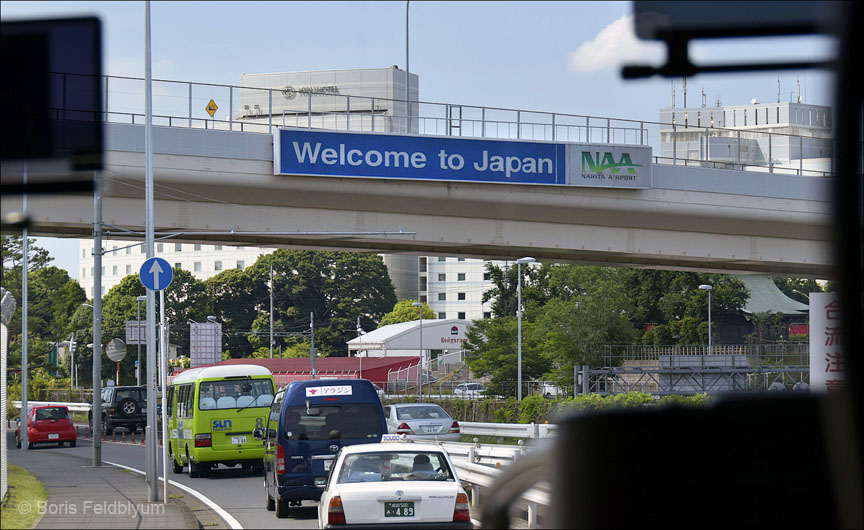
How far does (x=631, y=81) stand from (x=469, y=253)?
3417 cm

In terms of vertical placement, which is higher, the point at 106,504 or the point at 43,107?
the point at 43,107

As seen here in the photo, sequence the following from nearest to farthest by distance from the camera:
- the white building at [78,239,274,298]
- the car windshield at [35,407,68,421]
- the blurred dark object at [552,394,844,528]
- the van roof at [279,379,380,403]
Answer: the blurred dark object at [552,394,844,528] < the van roof at [279,379,380,403] < the car windshield at [35,407,68,421] < the white building at [78,239,274,298]

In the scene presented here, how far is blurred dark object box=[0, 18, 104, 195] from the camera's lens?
11.8ft

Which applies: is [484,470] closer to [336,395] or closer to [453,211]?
[336,395]

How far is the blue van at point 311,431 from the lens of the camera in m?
17.2

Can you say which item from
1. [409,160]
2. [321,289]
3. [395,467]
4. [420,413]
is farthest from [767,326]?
[395,467]

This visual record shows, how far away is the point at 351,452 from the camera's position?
13.0 m

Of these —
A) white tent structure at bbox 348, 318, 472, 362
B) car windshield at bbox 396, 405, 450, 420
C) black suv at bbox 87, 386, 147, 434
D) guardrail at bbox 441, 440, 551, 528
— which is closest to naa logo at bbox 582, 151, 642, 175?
car windshield at bbox 396, 405, 450, 420

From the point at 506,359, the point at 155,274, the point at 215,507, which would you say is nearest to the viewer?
the point at 215,507

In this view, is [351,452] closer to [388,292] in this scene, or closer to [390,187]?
[390,187]

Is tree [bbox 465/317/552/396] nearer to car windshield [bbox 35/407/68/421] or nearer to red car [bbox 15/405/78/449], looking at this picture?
red car [bbox 15/405/78/449]

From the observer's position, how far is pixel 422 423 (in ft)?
102

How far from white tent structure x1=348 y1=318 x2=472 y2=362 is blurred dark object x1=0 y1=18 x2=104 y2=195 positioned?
3530 inches

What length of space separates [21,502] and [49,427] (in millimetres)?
26881
